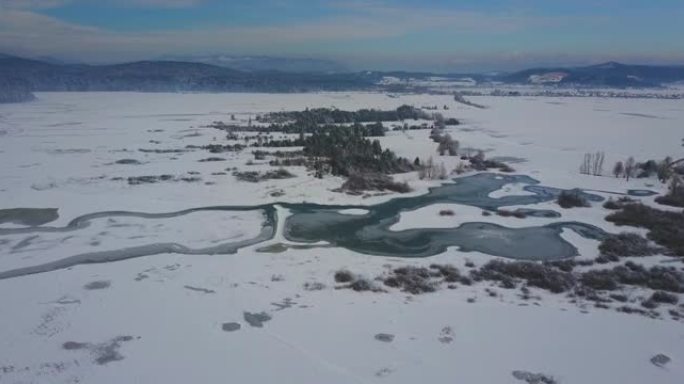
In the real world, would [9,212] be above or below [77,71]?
below

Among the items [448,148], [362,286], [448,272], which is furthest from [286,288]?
[448,148]

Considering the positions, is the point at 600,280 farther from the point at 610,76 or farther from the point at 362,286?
the point at 610,76

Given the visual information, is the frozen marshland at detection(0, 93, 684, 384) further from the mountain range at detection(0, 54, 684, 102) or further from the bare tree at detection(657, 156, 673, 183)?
the mountain range at detection(0, 54, 684, 102)

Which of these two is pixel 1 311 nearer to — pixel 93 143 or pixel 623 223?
pixel 623 223

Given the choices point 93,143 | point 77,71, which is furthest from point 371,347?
point 77,71

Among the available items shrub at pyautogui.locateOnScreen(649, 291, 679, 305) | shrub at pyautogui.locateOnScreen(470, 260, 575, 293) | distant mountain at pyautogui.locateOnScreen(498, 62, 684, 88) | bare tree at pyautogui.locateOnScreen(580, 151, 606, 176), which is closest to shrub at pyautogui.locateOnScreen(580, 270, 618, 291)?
shrub at pyautogui.locateOnScreen(470, 260, 575, 293)

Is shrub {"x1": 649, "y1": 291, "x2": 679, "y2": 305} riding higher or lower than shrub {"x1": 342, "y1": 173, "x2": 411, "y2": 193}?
lower
